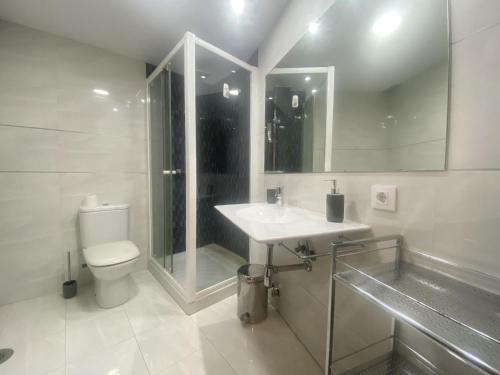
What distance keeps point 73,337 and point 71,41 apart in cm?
220

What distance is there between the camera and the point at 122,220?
1.84 m

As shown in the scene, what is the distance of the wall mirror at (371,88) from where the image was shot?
659mm

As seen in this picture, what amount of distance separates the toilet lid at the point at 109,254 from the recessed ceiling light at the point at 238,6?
6.14 feet

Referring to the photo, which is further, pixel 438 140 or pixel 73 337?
pixel 73 337

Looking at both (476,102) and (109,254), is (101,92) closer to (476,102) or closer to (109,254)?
(109,254)

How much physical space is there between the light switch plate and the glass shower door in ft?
5.11

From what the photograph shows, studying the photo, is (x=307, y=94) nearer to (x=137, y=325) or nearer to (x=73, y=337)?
(x=137, y=325)

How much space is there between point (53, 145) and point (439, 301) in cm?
242

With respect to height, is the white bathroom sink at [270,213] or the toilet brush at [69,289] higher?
the white bathroom sink at [270,213]

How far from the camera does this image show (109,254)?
4.99 feet

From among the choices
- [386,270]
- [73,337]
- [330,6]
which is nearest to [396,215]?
[386,270]

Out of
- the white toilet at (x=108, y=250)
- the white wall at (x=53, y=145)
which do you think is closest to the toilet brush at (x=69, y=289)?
the white wall at (x=53, y=145)

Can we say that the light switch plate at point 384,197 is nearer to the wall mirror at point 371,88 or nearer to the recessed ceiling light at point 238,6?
the wall mirror at point 371,88

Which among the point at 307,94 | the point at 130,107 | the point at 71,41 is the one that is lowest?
the point at 307,94
